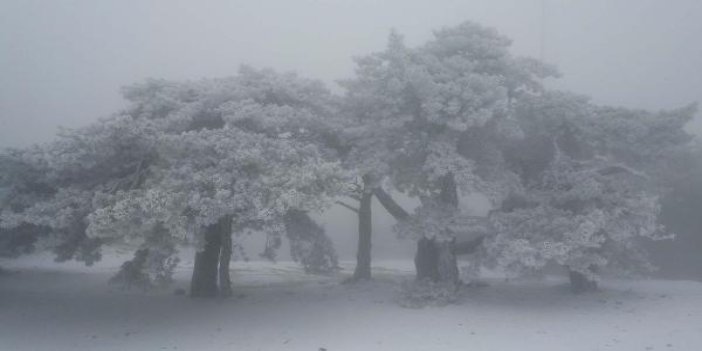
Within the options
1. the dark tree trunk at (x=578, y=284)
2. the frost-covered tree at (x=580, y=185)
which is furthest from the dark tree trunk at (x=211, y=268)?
the dark tree trunk at (x=578, y=284)

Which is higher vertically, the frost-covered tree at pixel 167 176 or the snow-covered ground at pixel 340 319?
the frost-covered tree at pixel 167 176

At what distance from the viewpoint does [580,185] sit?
11.6 metres

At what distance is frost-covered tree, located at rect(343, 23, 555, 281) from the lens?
1099 centimetres

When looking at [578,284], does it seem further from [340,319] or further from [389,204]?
[340,319]

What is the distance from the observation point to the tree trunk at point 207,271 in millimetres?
12484

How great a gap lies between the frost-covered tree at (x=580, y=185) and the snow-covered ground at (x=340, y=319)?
0.97 meters

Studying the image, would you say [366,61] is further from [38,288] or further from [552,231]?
[38,288]

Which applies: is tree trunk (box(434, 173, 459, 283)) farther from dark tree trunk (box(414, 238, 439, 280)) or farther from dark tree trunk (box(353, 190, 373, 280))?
dark tree trunk (box(353, 190, 373, 280))

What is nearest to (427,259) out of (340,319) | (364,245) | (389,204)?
(389,204)

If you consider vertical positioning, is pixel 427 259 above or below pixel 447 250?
below

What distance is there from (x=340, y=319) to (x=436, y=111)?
430 cm

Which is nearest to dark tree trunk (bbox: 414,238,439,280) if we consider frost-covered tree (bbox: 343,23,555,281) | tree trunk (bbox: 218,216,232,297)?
frost-covered tree (bbox: 343,23,555,281)

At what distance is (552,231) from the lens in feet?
35.9

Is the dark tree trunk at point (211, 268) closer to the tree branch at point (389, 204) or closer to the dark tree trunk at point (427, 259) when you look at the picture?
the tree branch at point (389, 204)
